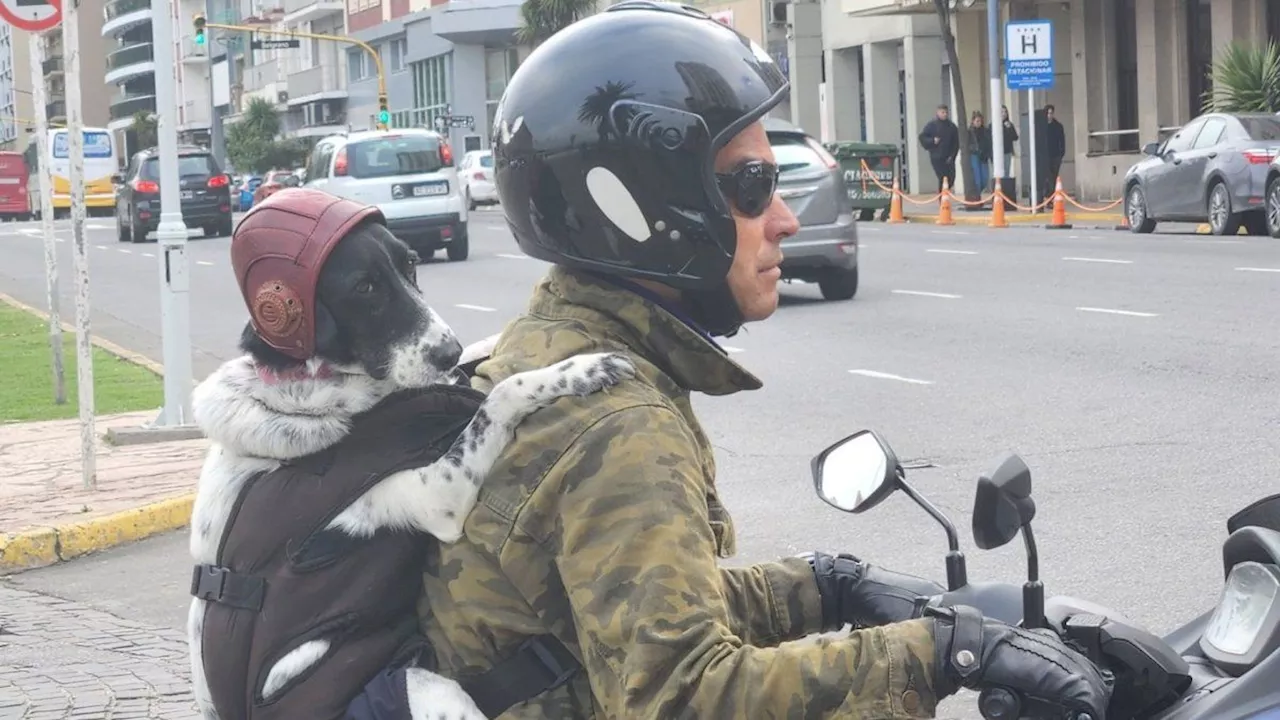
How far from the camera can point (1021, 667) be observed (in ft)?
6.81

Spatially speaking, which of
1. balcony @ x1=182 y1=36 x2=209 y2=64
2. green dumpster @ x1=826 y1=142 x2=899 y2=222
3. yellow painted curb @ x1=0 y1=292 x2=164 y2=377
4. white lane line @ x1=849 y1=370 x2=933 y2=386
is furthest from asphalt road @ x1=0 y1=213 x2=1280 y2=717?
balcony @ x1=182 y1=36 x2=209 y2=64

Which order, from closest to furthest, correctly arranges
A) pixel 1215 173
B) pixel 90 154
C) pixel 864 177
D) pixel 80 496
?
pixel 80 496 → pixel 90 154 → pixel 1215 173 → pixel 864 177

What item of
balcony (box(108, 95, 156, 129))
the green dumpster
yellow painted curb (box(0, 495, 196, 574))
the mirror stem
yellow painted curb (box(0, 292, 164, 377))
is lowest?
yellow painted curb (box(0, 495, 196, 574))

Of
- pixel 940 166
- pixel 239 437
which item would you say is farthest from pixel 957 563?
pixel 940 166

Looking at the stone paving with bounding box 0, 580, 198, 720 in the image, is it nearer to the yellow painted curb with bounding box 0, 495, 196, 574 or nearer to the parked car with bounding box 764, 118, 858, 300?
the yellow painted curb with bounding box 0, 495, 196, 574

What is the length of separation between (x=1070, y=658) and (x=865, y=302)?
48.8 feet

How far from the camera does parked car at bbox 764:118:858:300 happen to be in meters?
16.3

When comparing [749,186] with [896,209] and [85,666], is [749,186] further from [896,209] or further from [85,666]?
[896,209]

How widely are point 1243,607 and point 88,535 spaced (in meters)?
6.75

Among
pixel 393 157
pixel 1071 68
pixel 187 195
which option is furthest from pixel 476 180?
pixel 393 157

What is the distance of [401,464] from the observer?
2.55m

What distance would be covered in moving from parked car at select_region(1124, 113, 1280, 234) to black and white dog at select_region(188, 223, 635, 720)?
67.5 feet

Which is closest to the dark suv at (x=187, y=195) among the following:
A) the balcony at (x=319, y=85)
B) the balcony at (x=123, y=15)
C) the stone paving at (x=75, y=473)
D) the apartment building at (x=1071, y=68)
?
the apartment building at (x=1071, y=68)

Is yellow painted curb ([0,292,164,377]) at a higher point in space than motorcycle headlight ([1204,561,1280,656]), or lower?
lower
